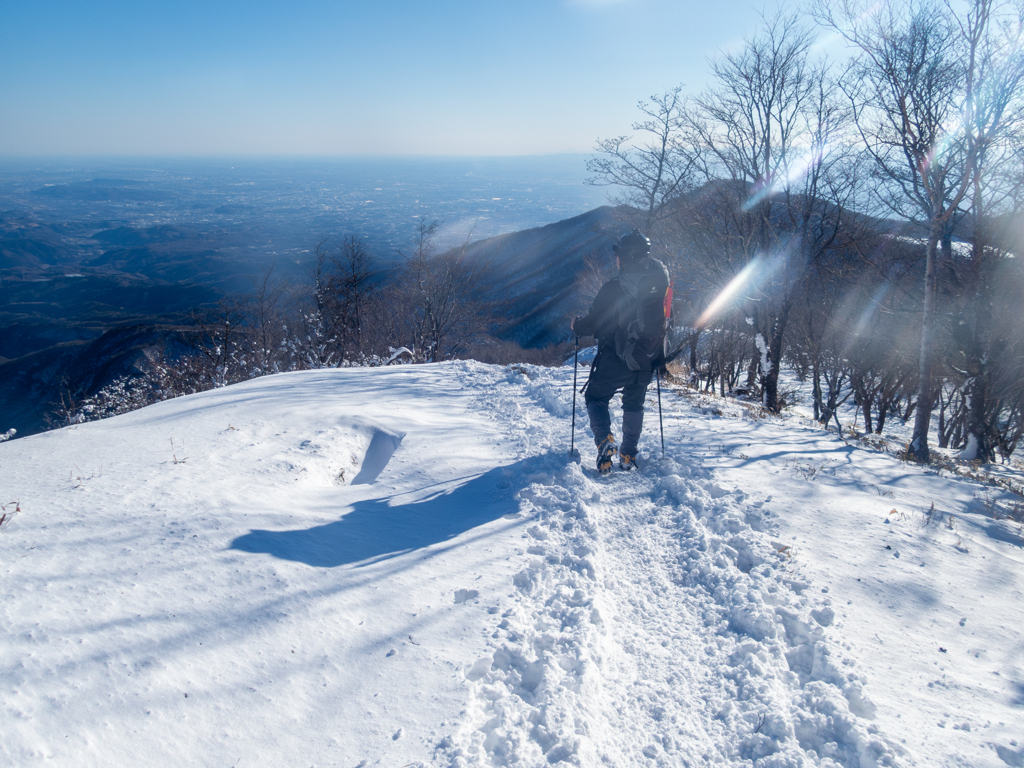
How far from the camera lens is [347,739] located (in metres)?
2.08

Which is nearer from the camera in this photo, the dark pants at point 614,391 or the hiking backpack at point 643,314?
the hiking backpack at point 643,314

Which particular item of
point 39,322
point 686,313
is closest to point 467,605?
point 686,313

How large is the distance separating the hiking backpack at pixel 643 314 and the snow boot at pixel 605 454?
852 mm

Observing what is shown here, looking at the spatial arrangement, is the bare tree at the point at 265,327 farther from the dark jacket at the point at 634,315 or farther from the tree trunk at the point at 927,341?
the tree trunk at the point at 927,341

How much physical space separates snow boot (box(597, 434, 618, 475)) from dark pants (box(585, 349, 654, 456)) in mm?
76

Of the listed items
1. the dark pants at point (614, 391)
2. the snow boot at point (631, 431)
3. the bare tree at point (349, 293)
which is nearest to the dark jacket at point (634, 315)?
the dark pants at point (614, 391)

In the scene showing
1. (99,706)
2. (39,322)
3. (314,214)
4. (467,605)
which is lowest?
(39,322)

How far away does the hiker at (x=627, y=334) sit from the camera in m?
5.00

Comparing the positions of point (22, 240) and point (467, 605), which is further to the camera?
point (22, 240)

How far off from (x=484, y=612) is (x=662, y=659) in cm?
110

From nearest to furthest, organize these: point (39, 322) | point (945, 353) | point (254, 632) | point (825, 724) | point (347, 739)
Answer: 1. point (347, 739)
2. point (825, 724)
3. point (254, 632)
4. point (945, 353)
5. point (39, 322)

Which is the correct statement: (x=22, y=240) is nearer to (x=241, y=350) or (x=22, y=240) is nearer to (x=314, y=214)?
(x=314, y=214)

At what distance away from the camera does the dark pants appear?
208 inches

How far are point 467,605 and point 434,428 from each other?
3560 mm
